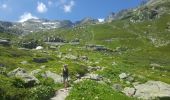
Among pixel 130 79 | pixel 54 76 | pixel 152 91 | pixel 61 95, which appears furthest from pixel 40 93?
pixel 130 79

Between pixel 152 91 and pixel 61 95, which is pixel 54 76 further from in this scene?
pixel 152 91

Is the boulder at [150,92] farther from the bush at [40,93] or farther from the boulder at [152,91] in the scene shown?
the bush at [40,93]

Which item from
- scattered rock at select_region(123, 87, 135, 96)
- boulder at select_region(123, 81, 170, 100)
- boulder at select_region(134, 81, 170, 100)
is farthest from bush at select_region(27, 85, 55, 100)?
boulder at select_region(134, 81, 170, 100)

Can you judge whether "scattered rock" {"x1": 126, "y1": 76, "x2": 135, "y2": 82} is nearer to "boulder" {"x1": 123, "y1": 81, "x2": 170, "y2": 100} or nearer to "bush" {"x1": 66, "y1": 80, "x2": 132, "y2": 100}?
"boulder" {"x1": 123, "y1": 81, "x2": 170, "y2": 100}

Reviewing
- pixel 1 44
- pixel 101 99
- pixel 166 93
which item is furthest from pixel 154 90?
pixel 1 44

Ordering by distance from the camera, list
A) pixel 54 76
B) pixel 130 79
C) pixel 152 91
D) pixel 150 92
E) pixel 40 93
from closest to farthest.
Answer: pixel 40 93
pixel 150 92
pixel 152 91
pixel 54 76
pixel 130 79

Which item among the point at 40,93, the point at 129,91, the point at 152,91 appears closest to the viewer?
the point at 40,93

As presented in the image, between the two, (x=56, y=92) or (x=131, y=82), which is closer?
(x=56, y=92)

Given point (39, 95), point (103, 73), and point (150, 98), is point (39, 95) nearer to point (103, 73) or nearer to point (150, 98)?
point (150, 98)

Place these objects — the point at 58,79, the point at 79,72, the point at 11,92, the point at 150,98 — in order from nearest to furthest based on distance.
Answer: the point at 11,92, the point at 150,98, the point at 58,79, the point at 79,72

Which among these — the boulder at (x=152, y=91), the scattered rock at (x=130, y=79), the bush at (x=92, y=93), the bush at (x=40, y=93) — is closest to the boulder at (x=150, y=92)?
the boulder at (x=152, y=91)

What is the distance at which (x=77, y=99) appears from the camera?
112 ft

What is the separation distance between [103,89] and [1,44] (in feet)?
277

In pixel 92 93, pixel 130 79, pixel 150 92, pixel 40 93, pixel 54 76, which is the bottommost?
pixel 130 79
